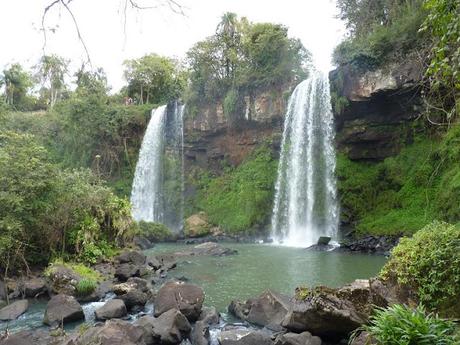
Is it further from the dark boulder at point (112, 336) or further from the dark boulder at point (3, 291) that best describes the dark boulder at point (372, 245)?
the dark boulder at point (3, 291)

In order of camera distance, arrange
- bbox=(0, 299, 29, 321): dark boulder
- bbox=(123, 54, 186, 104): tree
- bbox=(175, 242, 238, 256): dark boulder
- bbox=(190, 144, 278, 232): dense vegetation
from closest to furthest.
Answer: bbox=(0, 299, 29, 321): dark boulder → bbox=(175, 242, 238, 256): dark boulder → bbox=(190, 144, 278, 232): dense vegetation → bbox=(123, 54, 186, 104): tree

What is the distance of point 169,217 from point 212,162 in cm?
513

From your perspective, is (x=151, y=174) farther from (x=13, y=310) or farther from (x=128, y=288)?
(x=13, y=310)

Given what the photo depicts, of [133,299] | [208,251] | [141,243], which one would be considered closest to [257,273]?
[133,299]

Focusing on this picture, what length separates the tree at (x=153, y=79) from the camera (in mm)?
39719

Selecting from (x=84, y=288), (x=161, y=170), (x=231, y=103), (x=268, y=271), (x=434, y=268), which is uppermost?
(x=231, y=103)

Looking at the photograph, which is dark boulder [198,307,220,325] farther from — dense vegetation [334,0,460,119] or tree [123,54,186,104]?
tree [123,54,186,104]

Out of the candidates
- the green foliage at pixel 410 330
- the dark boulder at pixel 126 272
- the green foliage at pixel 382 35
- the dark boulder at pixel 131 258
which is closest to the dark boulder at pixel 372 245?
the green foliage at pixel 382 35

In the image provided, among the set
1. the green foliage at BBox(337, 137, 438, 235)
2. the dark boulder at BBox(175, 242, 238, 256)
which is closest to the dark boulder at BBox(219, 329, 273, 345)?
the dark boulder at BBox(175, 242, 238, 256)

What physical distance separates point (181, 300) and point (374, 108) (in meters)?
17.5

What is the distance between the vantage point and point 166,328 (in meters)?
7.21

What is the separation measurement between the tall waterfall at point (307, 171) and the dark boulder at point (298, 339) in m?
15.7

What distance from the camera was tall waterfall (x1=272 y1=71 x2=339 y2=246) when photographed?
23.0m

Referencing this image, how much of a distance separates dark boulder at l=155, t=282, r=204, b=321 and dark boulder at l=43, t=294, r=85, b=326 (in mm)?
1613
